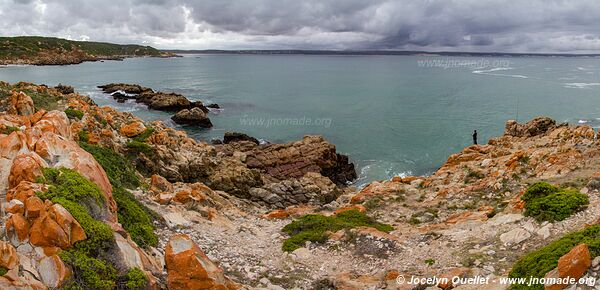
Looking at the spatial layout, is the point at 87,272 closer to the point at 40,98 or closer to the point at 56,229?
the point at 56,229

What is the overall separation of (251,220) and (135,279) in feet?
40.0

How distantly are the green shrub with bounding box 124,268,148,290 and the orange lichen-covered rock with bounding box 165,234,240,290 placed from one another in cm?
79

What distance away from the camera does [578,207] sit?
14883 mm

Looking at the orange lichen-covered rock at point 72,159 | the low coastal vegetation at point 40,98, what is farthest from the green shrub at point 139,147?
the orange lichen-covered rock at point 72,159

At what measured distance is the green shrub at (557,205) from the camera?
1475 cm

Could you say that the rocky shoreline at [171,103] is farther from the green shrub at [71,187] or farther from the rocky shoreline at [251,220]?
the green shrub at [71,187]

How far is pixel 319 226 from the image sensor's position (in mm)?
18797

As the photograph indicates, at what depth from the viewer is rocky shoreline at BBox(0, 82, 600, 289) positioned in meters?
9.44

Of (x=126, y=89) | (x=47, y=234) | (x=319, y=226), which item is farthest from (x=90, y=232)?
(x=126, y=89)

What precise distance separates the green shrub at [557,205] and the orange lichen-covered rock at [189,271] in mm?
12321

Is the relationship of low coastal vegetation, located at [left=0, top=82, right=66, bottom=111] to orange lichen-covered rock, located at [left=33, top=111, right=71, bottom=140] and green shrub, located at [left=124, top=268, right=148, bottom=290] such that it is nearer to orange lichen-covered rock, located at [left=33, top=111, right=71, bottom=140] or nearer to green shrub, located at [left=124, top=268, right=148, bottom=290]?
orange lichen-covered rock, located at [left=33, top=111, right=71, bottom=140]

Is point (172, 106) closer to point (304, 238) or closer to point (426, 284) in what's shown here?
point (304, 238)

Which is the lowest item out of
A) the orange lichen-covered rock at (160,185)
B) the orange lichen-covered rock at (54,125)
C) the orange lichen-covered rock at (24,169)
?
the orange lichen-covered rock at (160,185)

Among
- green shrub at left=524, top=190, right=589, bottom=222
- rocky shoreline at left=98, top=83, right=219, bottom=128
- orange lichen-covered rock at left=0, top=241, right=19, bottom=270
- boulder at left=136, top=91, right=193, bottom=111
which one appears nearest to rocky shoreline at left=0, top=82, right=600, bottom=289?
orange lichen-covered rock at left=0, top=241, right=19, bottom=270
